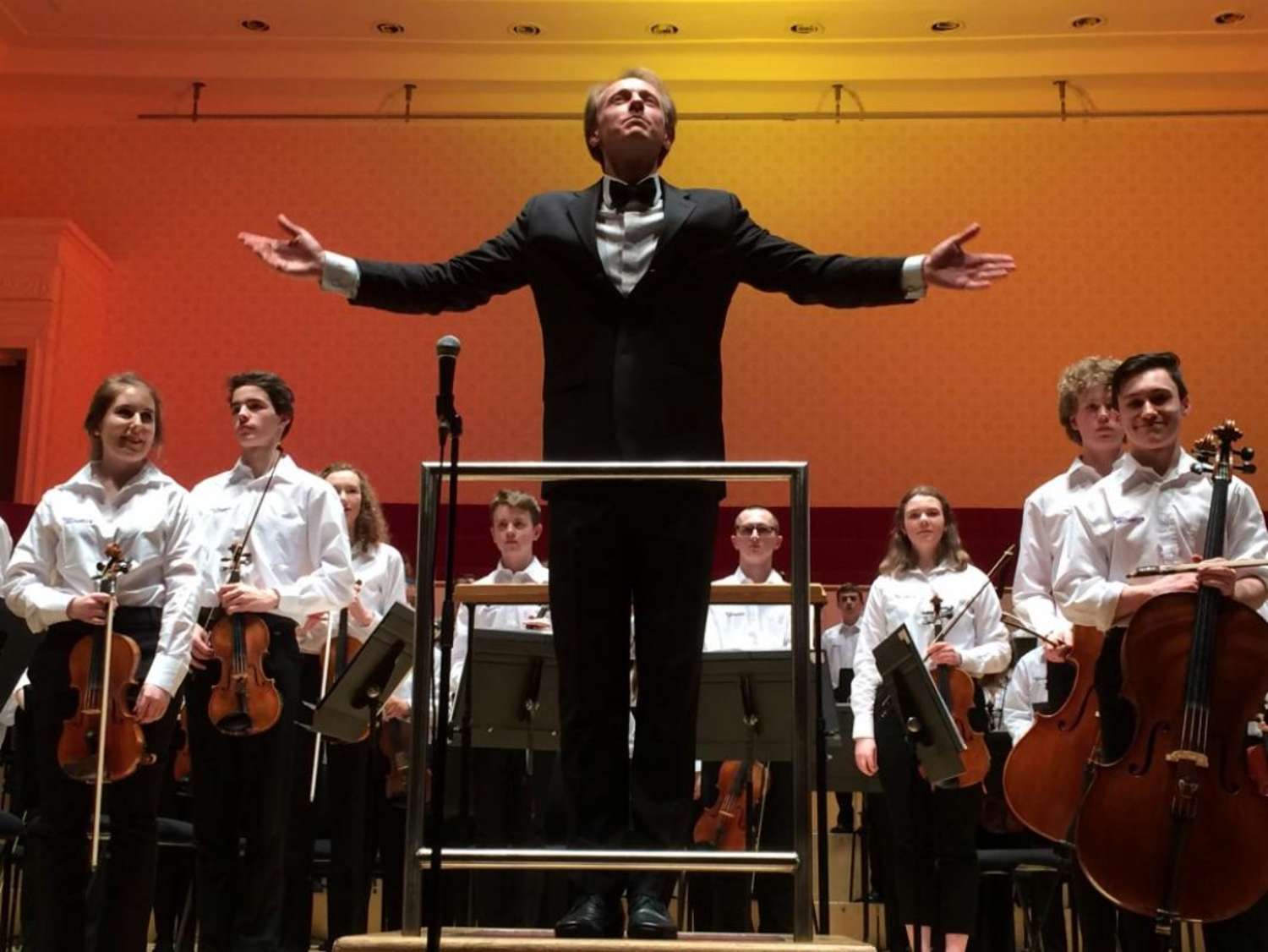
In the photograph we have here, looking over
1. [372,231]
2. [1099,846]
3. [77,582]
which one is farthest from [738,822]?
[372,231]

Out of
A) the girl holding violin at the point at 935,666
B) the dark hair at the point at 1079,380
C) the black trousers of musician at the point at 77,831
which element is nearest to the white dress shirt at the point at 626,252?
the black trousers of musician at the point at 77,831

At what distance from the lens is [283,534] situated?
14.6ft

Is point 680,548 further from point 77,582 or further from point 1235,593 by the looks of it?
point 77,582

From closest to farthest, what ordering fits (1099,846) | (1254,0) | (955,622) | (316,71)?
1. (1099,846)
2. (955,622)
3. (1254,0)
4. (316,71)

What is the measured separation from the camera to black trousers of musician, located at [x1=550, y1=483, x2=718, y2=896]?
255 cm

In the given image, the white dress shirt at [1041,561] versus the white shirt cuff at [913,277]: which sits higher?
the white shirt cuff at [913,277]

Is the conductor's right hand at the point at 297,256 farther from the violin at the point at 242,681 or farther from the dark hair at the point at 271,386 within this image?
the dark hair at the point at 271,386

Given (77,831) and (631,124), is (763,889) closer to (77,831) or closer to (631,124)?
(77,831)

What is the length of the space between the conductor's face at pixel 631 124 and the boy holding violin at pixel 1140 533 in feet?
4.28

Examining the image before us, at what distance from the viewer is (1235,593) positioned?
123 inches

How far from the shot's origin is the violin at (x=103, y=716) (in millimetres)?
3678

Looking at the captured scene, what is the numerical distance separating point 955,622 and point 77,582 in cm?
266

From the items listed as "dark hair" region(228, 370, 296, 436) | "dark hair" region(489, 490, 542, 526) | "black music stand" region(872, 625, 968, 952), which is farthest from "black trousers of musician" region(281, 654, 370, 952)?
"black music stand" region(872, 625, 968, 952)

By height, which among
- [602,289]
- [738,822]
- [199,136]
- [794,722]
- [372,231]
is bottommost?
[738,822]
